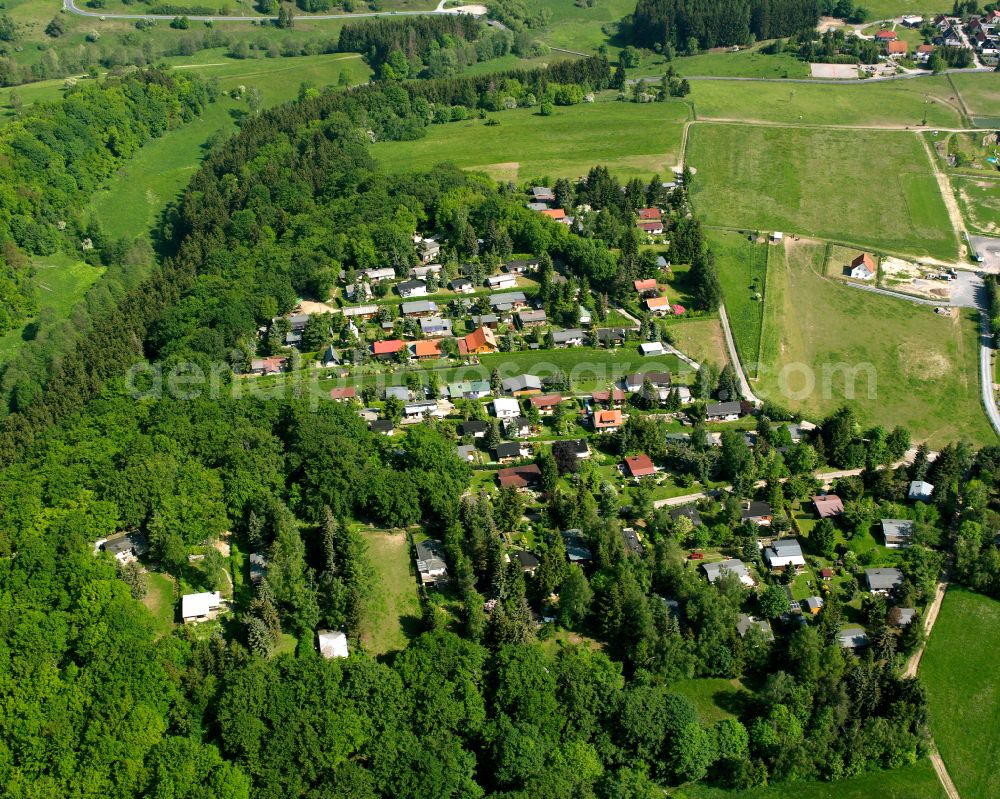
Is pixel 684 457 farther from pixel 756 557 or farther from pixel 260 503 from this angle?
pixel 260 503

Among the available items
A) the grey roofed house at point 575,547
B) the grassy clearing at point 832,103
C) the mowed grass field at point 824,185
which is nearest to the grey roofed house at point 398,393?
the grey roofed house at point 575,547

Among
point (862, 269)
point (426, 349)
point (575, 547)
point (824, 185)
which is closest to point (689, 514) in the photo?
point (575, 547)

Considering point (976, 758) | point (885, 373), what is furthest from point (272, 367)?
point (976, 758)

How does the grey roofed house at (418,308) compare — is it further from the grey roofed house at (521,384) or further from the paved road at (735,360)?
the paved road at (735,360)

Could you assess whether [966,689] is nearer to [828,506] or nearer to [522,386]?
[828,506]


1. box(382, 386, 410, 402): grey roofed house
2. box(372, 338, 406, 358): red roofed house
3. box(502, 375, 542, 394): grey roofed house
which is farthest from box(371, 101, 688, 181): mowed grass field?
box(382, 386, 410, 402): grey roofed house

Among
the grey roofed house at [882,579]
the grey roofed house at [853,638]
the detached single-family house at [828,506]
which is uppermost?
the detached single-family house at [828,506]
